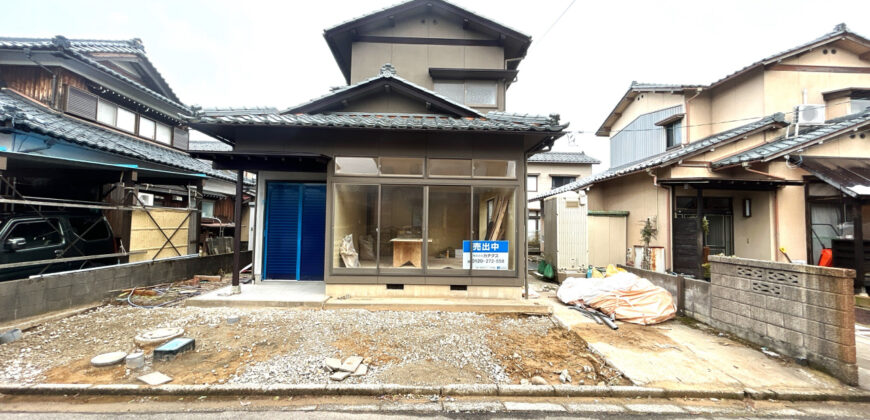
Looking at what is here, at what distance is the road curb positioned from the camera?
124 inches

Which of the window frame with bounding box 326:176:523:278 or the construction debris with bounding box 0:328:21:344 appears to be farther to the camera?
the window frame with bounding box 326:176:523:278

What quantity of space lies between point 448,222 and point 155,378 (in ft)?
15.9

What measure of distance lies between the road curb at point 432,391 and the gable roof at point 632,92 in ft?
36.9

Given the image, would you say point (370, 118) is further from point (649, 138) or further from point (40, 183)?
point (649, 138)

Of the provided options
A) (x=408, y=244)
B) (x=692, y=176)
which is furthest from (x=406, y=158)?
(x=692, y=176)

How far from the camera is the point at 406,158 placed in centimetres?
643

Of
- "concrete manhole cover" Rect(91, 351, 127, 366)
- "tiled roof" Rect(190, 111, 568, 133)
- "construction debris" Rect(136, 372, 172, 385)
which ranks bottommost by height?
"construction debris" Rect(136, 372, 172, 385)

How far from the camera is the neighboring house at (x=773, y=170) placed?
807cm

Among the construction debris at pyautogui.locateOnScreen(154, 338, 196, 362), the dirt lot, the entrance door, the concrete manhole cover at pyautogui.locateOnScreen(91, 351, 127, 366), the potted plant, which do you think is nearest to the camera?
the dirt lot

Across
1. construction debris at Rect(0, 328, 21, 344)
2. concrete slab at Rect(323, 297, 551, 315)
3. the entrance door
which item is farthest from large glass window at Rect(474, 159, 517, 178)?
construction debris at Rect(0, 328, 21, 344)

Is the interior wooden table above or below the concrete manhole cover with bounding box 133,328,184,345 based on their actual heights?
above

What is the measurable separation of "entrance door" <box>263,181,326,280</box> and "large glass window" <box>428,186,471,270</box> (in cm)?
288

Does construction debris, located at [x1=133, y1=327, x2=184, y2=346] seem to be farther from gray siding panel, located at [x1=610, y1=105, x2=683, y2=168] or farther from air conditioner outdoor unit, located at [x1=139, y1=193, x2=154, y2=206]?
gray siding panel, located at [x1=610, y1=105, x2=683, y2=168]

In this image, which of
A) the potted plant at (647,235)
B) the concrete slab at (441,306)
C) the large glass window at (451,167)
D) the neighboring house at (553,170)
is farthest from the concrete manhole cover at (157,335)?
the neighboring house at (553,170)
